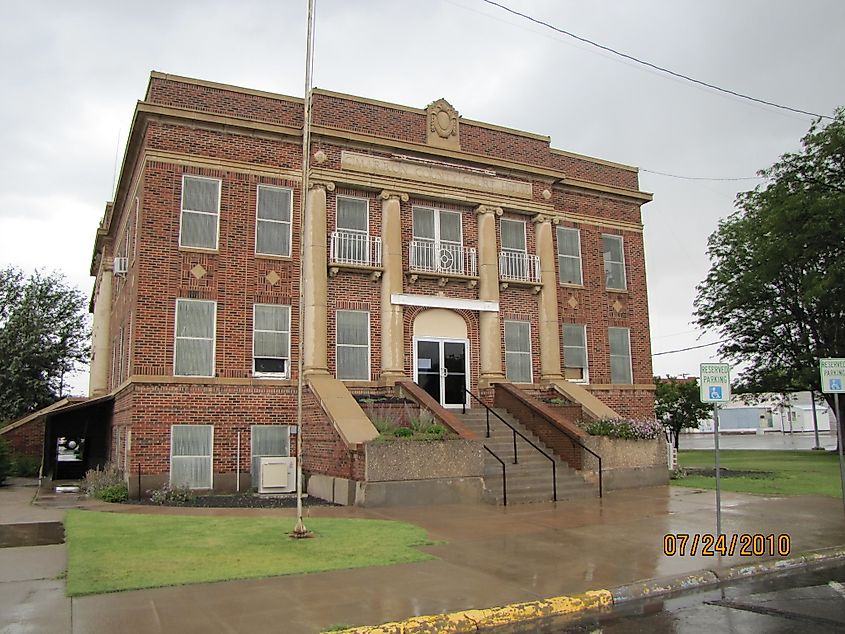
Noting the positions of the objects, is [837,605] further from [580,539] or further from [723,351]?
[723,351]

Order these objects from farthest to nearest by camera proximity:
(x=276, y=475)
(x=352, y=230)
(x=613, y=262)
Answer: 1. (x=613, y=262)
2. (x=352, y=230)
3. (x=276, y=475)

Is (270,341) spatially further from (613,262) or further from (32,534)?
(613,262)

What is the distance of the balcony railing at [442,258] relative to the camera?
68.4 feet

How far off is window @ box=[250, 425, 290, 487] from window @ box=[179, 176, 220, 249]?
4.82 m

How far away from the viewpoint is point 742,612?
281 inches

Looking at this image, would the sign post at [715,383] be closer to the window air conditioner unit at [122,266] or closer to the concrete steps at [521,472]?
the concrete steps at [521,472]

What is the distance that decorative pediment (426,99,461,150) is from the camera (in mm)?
21656

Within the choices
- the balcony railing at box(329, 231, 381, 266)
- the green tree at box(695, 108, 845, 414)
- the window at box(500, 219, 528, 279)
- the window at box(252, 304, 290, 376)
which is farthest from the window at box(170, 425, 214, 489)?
the green tree at box(695, 108, 845, 414)

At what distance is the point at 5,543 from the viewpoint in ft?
34.3

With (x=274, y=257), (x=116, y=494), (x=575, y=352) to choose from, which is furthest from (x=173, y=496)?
(x=575, y=352)

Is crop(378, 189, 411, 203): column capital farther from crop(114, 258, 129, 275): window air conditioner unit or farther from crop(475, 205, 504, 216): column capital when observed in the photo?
crop(114, 258, 129, 275): window air conditioner unit

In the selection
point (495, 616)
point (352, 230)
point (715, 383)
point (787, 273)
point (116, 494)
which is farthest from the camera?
point (787, 273)

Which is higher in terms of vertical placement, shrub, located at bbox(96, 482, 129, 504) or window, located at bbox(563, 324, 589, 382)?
window, located at bbox(563, 324, 589, 382)

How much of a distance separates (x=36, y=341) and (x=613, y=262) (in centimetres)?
2894
